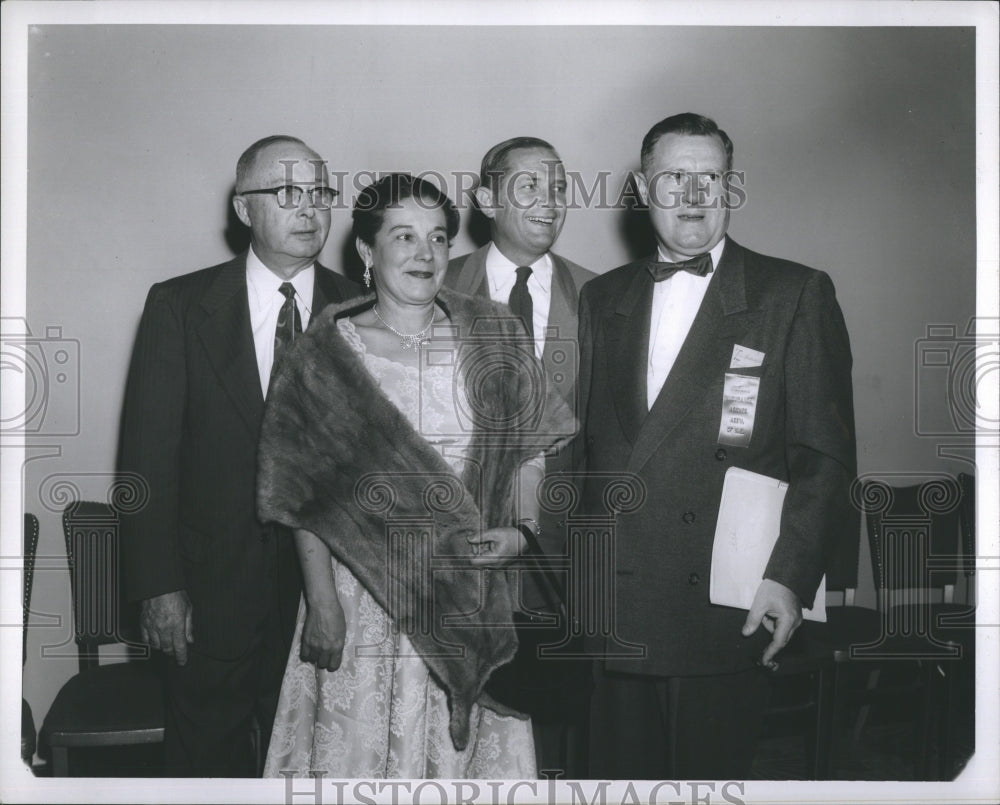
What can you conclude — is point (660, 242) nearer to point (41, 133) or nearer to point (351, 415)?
point (351, 415)

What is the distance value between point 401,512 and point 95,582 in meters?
0.80

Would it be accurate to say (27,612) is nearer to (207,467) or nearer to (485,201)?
(207,467)

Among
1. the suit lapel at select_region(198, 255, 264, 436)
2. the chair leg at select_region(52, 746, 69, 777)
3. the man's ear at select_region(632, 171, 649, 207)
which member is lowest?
the chair leg at select_region(52, 746, 69, 777)

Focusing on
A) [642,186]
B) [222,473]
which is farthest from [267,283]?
[642,186]

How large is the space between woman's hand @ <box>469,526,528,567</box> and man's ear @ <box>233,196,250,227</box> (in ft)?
3.08

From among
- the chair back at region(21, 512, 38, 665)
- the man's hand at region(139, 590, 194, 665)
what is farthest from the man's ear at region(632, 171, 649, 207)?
the chair back at region(21, 512, 38, 665)

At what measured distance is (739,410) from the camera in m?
2.25

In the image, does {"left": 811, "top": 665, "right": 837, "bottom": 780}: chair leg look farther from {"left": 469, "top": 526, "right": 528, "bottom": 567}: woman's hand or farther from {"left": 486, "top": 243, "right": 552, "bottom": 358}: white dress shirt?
{"left": 486, "top": 243, "right": 552, "bottom": 358}: white dress shirt

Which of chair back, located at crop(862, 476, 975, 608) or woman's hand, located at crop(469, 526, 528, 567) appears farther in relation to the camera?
chair back, located at crop(862, 476, 975, 608)

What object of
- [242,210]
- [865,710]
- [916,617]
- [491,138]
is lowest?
[865,710]

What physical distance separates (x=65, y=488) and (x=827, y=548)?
1.84m

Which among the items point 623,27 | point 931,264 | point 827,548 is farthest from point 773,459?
point 623,27

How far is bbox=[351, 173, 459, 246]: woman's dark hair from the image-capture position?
7.49 ft

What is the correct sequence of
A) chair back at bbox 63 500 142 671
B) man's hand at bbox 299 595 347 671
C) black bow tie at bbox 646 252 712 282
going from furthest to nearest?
chair back at bbox 63 500 142 671 → black bow tie at bbox 646 252 712 282 → man's hand at bbox 299 595 347 671
